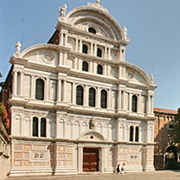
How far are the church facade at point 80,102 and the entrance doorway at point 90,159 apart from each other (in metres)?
0.11

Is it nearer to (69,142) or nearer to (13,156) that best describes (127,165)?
(69,142)

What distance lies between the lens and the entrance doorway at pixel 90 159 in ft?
86.1

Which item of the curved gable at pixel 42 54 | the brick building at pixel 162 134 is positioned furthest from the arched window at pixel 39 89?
the brick building at pixel 162 134

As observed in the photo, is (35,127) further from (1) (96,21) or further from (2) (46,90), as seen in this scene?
(1) (96,21)

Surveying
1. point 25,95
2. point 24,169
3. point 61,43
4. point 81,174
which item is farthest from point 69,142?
point 61,43

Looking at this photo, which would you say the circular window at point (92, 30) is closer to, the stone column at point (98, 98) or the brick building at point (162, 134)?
the stone column at point (98, 98)

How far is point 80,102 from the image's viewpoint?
2662 cm

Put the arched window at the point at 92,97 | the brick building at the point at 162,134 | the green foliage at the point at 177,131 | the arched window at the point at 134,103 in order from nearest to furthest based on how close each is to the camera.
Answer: the arched window at the point at 92,97 → the arched window at the point at 134,103 → the green foliage at the point at 177,131 → the brick building at the point at 162,134

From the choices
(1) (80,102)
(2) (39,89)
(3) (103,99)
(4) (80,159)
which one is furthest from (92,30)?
(4) (80,159)

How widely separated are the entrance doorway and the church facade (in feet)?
0.35

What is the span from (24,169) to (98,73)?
1333 centimetres

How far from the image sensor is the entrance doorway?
26234 millimetres

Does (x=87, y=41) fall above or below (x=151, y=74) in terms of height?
above

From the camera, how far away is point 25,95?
78.3 ft
